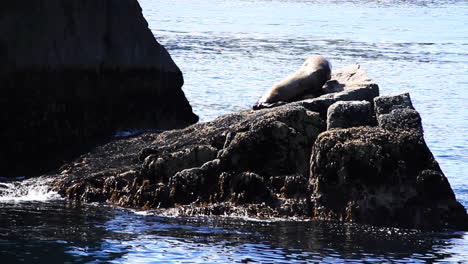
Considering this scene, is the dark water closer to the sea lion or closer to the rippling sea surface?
the rippling sea surface

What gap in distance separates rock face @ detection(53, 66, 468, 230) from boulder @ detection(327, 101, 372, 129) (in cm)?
1

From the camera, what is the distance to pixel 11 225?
1089 centimetres

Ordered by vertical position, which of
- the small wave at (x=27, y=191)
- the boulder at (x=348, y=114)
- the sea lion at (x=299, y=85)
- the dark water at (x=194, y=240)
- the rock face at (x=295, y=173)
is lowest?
the dark water at (x=194, y=240)

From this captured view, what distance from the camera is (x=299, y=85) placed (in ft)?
50.1

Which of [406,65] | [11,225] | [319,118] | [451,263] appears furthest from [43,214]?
[406,65]

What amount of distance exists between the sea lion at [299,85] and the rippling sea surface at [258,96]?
2.69 m

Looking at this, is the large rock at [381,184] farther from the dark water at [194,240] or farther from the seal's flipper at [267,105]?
the seal's flipper at [267,105]

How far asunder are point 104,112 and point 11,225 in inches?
177

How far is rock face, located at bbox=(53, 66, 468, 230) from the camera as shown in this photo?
453 inches

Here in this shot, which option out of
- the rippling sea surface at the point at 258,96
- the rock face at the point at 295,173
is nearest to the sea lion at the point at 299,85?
the rock face at the point at 295,173

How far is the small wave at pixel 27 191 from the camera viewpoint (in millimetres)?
12531

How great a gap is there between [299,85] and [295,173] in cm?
335

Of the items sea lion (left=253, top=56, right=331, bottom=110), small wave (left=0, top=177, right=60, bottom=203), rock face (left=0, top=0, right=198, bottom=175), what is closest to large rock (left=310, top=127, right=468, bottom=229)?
sea lion (left=253, top=56, right=331, bottom=110)

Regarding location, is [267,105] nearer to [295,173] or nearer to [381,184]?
[295,173]
